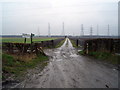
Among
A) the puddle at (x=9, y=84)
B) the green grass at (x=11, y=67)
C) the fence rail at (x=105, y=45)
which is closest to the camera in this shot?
the puddle at (x=9, y=84)

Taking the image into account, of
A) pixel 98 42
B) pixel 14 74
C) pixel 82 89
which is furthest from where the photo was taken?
pixel 98 42

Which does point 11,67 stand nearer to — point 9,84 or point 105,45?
point 9,84

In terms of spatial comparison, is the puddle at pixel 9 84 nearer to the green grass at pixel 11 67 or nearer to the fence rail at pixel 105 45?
the green grass at pixel 11 67

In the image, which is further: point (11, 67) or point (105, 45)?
point (105, 45)

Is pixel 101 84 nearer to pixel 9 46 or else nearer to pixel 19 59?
pixel 19 59

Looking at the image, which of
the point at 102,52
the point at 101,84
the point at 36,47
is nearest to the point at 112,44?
the point at 102,52

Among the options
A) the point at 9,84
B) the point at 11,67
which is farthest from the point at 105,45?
the point at 9,84

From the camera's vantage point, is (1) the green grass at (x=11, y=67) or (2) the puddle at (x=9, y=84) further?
(1) the green grass at (x=11, y=67)

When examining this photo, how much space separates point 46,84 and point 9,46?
8368 millimetres

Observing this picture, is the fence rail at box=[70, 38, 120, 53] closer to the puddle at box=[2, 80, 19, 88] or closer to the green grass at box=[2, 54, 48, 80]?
the green grass at box=[2, 54, 48, 80]

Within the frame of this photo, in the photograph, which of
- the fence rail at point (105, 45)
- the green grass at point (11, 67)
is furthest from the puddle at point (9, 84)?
the fence rail at point (105, 45)

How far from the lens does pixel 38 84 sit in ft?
19.4

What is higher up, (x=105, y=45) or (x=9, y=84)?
(x=105, y=45)

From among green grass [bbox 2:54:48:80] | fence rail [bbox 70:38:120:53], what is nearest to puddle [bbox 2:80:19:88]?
green grass [bbox 2:54:48:80]
